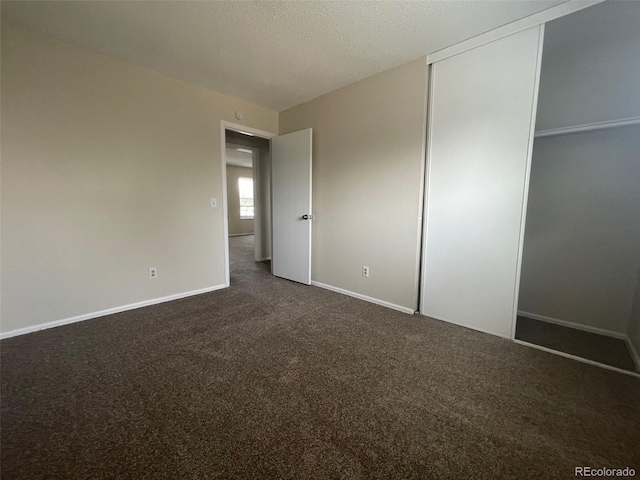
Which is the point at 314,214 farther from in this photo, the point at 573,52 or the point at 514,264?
the point at 573,52

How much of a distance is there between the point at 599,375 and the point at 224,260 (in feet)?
12.3

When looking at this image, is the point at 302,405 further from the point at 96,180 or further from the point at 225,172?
the point at 225,172

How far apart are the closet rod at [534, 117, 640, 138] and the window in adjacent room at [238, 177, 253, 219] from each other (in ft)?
27.9

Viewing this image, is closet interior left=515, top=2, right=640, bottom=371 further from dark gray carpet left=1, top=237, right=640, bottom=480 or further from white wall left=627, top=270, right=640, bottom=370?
dark gray carpet left=1, top=237, right=640, bottom=480

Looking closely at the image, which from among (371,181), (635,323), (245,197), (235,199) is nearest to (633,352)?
(635,323)

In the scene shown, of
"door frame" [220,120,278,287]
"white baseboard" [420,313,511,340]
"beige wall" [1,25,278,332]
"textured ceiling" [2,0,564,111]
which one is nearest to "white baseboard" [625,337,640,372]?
"white baseboard" [420,313,511,340]

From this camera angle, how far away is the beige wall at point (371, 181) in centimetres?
265

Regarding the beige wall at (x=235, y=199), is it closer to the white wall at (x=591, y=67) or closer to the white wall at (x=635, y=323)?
the white wall at (x=591, y=67)

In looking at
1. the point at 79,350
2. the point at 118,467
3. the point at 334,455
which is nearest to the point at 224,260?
the point at 79,350

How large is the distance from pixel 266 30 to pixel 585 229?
3336 millimetres

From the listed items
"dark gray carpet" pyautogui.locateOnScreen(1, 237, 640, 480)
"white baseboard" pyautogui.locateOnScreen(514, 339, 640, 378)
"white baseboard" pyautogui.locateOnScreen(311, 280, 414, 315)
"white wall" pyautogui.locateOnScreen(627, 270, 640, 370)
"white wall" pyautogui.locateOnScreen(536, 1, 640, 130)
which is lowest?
"dark gray carpet" pyautogui.locateOnScreen(1, 237, 640, 480)

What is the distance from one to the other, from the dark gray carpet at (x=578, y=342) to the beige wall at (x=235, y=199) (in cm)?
835

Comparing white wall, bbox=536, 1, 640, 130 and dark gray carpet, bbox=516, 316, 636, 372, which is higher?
white wall, bbox=536, 1, 640, 130

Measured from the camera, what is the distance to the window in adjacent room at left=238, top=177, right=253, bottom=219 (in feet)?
30.7
